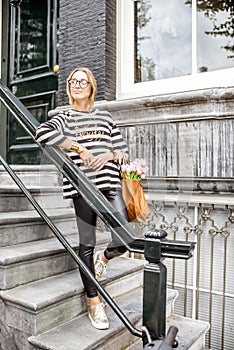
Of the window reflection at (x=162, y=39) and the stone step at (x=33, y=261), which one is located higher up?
the window reflection at (x=162, y=39)

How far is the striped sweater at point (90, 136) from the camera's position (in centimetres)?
128

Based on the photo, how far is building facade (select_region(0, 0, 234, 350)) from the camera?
219 centimetres

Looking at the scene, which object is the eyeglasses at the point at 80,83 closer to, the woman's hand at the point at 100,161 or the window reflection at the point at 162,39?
the woman's hand at the point at 100,161

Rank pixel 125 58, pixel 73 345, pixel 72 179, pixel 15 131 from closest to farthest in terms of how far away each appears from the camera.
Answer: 1. pixel 72 179
2. pixel 73 345
3. pixel 125 58
4. pixel 15 131

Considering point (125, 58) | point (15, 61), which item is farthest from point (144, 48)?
point (15, 61)

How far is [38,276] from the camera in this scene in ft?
5.77

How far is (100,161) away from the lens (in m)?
1.26

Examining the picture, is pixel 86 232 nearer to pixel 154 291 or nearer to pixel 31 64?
pixel 154 291

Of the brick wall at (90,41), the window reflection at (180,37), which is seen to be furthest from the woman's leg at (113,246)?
the window reflection at (180,37)

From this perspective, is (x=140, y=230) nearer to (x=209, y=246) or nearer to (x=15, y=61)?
(x=209, y=246)

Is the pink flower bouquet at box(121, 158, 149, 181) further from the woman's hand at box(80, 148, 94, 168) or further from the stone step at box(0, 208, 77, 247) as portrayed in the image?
the stone step at box(0, 208, 77, 247)

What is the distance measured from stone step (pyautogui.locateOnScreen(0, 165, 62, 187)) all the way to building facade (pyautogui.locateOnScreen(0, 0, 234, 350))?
1.34 feet

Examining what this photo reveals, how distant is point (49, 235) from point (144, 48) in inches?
62.2

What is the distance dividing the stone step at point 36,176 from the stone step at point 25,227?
160mm
